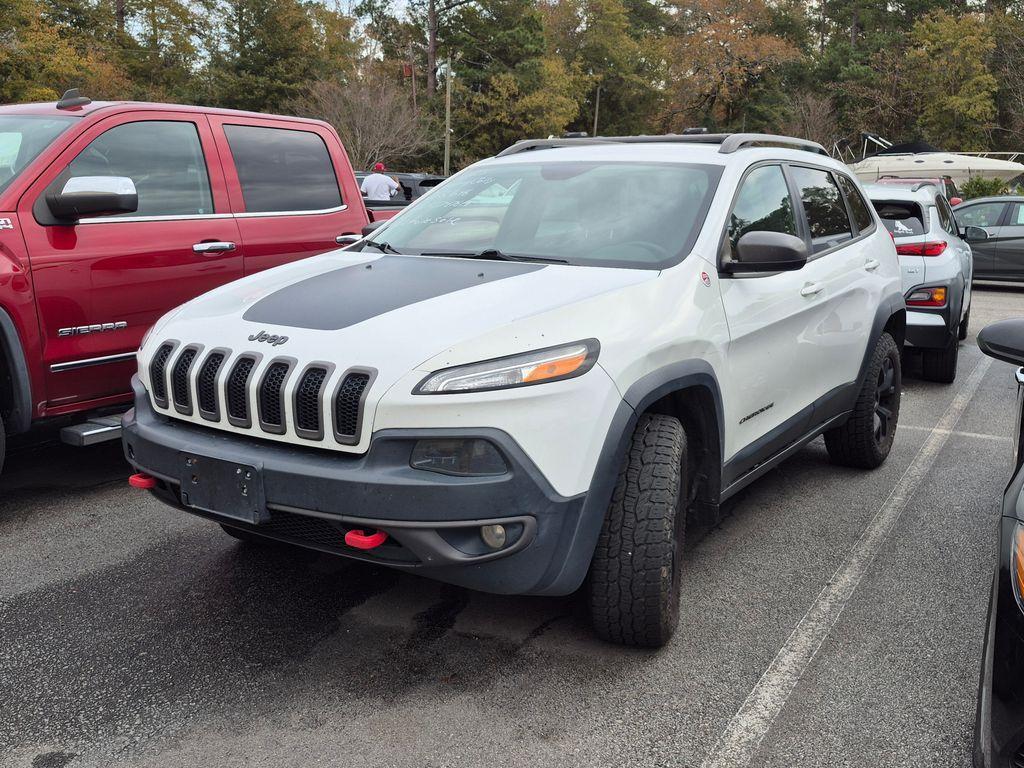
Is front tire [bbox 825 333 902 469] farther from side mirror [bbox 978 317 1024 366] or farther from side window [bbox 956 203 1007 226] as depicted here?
side window [bbox 956 203 1007 226]

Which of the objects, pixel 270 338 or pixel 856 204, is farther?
pixel 856 204

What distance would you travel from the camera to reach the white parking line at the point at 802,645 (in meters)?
2.63

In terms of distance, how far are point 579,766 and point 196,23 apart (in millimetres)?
49543

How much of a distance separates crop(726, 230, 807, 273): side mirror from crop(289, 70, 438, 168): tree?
113 feet

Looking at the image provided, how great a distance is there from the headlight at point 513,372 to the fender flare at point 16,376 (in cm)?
242

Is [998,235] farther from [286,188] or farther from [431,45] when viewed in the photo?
[431,45]

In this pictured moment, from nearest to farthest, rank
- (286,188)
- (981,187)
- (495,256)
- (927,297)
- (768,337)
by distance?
(495,256) < (768,337) < (286,188) < (927,297) < (981,187)

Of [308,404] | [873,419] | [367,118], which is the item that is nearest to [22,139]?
[308,404]

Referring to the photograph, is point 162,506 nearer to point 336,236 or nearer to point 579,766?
point 336,236

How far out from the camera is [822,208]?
4641 mm

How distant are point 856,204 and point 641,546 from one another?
3091 millimetres

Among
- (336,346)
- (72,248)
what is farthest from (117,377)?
(336,346)

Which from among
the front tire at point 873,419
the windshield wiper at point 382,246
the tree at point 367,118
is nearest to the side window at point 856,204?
the front tire at point 873,419

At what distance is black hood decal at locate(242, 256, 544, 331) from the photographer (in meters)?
3.01
